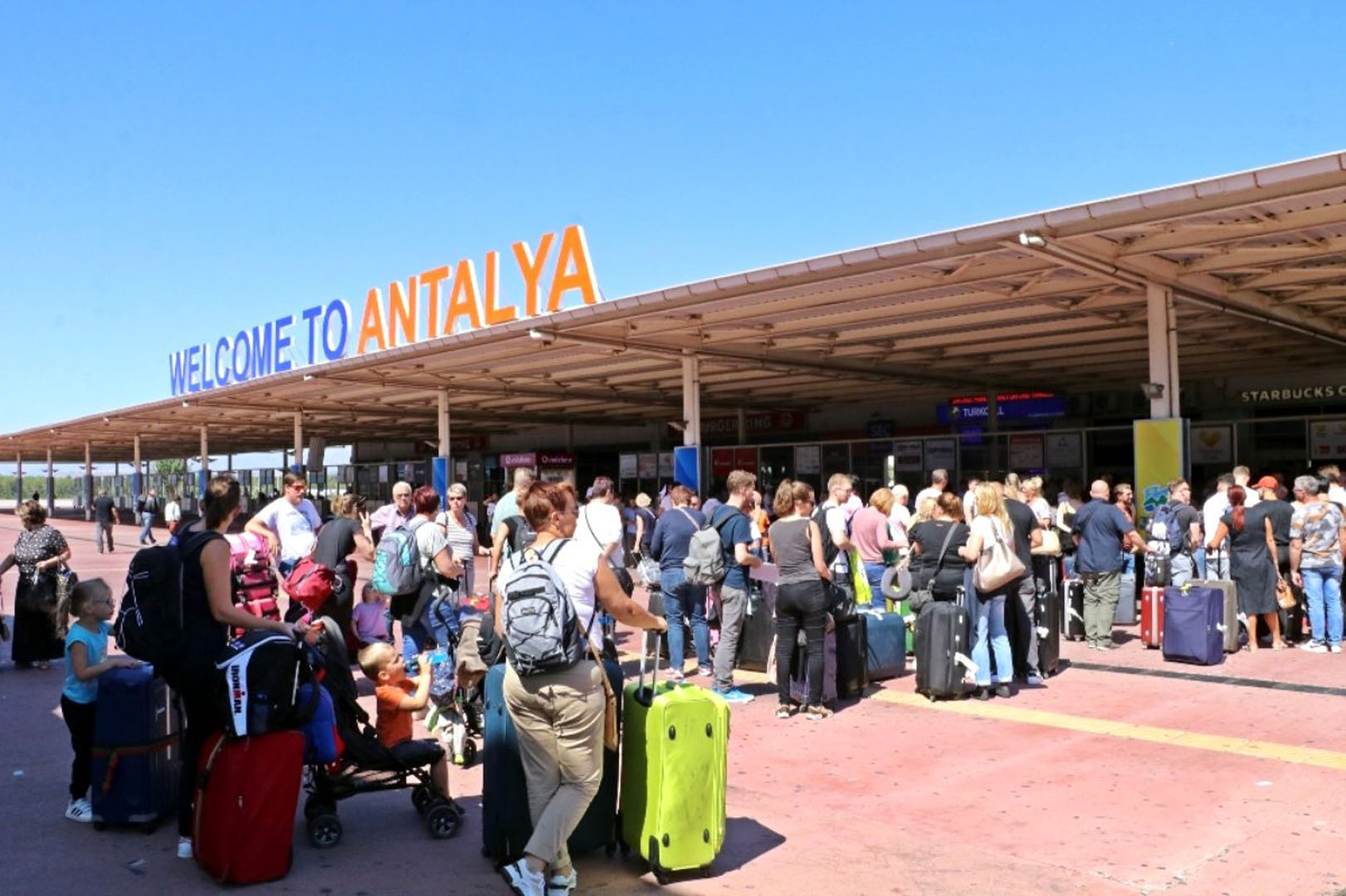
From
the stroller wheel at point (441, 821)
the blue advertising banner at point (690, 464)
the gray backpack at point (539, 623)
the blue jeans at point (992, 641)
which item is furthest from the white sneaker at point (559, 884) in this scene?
the blue advertising banner at point (690, 464)

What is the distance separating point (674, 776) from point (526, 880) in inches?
29.0

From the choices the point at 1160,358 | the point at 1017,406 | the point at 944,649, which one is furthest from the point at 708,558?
the point at 1017,406

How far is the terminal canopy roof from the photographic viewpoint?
1052 centimetres

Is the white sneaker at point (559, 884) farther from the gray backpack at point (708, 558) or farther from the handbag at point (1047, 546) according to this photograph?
the handbag at point (1047, 546)

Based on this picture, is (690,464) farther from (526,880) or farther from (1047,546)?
(526,880)

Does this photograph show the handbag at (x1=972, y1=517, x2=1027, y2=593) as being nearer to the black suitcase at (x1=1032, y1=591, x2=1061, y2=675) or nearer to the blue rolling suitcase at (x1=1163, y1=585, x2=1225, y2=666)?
the black suitcase at (x1=1032, y1=591, x2=1061, y2=675)

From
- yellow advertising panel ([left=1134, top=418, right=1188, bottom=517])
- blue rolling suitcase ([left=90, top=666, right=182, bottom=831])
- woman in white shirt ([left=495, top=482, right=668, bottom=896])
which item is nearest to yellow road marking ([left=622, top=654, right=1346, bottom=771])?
woman in white shirt ([left=495, top=482, right=668, bottom=896])

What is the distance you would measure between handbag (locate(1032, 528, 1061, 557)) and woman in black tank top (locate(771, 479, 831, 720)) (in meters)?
2.97

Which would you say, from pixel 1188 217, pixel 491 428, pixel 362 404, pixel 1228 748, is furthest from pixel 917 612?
pixel 491 428

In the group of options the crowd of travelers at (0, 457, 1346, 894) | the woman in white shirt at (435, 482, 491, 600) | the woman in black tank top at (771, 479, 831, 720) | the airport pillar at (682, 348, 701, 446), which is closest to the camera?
the crowd of travelers at (0, 457, 1346, 894)

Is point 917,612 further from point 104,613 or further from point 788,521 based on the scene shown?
point 104,613

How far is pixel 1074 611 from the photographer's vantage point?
37.0 feet

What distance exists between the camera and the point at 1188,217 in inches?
391

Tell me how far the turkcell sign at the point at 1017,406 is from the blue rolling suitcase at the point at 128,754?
23.2m
